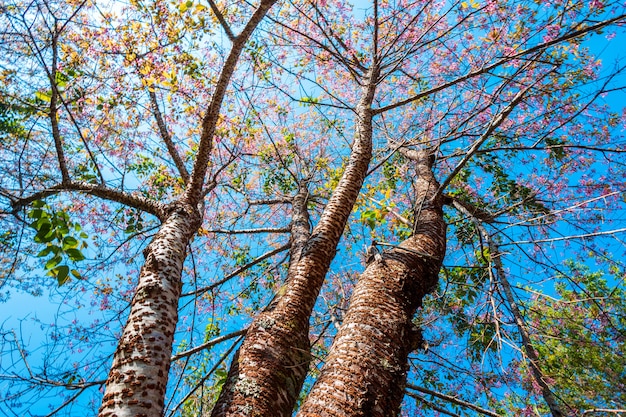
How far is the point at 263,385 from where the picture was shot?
1.70m

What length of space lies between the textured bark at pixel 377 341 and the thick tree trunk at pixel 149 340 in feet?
2.56

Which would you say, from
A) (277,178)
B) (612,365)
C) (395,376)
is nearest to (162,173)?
(277,178)

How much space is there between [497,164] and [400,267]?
4734 millimetres

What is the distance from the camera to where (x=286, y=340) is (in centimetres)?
194

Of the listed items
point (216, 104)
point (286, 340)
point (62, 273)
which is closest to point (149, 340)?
point (62, 273)

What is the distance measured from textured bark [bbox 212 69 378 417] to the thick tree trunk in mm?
339

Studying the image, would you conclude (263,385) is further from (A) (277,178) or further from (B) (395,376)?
(A) (277,178)

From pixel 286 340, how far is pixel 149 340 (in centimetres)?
74

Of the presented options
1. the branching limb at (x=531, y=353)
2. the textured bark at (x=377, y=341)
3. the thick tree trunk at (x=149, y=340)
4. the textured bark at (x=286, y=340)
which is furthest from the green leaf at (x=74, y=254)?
the branching limb at (x=531, y=353)

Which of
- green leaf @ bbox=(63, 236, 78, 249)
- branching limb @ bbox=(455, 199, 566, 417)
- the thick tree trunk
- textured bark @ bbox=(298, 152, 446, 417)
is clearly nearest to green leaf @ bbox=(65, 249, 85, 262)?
green leaf @ bbox=(63, 236, 78, 249)

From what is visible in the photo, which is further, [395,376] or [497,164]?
[497,164]

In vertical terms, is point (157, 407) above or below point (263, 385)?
below

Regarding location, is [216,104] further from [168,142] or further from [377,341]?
[377,341]

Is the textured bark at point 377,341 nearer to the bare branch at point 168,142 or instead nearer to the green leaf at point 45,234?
the green leaf at point 45,234
